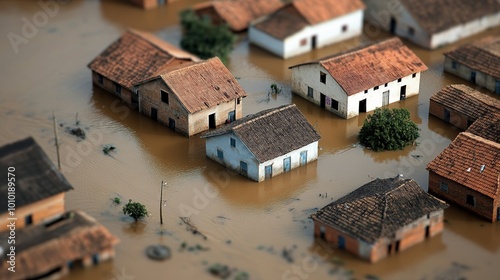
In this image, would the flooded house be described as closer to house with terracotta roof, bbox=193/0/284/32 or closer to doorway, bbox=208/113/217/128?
doorway, bbox=208/113/217/128

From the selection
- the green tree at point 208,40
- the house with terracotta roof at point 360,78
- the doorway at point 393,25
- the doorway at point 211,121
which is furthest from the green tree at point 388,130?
the doorway at point 393,25

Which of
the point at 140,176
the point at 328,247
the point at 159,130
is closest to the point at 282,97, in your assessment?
the point at 159,130

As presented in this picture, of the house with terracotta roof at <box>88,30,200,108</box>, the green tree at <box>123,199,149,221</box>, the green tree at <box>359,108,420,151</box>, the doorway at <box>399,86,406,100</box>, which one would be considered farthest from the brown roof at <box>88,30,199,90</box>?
the doorway at <box>399,86,406,100</box>

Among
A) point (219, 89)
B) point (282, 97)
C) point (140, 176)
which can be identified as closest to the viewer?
point (140, 176)

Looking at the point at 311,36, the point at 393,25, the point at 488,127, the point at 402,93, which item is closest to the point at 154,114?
the point at 311,36

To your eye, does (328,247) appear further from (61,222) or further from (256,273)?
(61,222)

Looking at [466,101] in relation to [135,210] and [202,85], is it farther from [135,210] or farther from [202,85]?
[135,210]
